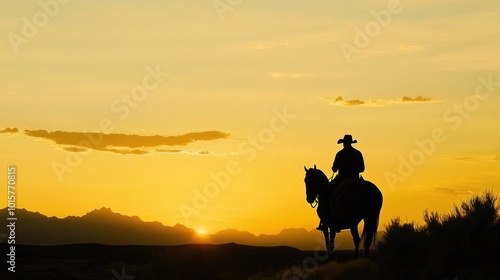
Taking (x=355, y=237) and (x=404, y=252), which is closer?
(x=404, y=252)

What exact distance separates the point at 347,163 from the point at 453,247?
22.3ft

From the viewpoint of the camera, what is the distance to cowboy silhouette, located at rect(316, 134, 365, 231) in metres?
27.9

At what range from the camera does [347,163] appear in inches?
1099

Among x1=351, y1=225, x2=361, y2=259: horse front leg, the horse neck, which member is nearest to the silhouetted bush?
x1=351, y1=225, x2=361, y2=259: horse front leg

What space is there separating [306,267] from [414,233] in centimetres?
379

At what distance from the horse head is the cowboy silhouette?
18.4 inches

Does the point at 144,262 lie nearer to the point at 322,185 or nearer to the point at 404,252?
the point at 322,185

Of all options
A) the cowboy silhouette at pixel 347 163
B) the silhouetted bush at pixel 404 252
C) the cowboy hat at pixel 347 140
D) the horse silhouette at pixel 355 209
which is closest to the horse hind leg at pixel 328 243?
the horse silhouette at pixel 355 209

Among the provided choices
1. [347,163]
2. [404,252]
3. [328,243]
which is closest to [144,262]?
[328,243]

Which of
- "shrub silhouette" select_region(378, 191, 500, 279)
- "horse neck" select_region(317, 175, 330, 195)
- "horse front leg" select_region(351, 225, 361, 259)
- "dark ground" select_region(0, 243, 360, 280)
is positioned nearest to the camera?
"shrub silhouette" select_region(378, 191, 500, 279)

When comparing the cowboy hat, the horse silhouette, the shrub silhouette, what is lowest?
the shrub silhouette

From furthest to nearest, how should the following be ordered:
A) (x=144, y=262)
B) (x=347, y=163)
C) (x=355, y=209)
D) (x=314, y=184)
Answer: (x=144, y=262) < (x=314, y=184) < (x=347, y=163) < (x=355, y=209)

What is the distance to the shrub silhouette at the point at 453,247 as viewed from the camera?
69.4 feet

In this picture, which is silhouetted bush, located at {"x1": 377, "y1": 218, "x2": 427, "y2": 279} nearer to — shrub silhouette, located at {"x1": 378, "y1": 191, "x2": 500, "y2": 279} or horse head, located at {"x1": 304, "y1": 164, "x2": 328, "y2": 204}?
shrub silhouette, located at {"x1": 378, "y1": 191, "x2": 500, "y2": 279}
